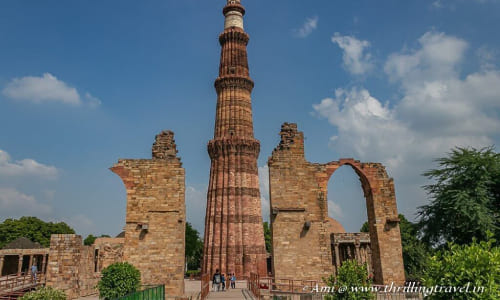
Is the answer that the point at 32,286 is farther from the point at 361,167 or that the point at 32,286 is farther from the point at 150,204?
the point at 361,167

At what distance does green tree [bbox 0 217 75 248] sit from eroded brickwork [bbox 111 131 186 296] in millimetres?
31348

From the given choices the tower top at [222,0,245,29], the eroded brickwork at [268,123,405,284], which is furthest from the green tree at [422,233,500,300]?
the tower top at [222,0,245,29]

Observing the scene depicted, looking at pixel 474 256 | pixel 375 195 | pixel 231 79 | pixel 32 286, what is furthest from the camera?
pixel 231 79

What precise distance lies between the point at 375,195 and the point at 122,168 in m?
9.94

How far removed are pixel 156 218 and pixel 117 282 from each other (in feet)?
8.72

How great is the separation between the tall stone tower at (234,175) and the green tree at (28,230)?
25.6 meters

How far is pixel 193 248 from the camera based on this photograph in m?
42.4

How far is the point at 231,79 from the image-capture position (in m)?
24.2

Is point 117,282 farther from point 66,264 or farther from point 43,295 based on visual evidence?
point 66,264

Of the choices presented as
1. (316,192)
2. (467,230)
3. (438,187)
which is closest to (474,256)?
(316,192)

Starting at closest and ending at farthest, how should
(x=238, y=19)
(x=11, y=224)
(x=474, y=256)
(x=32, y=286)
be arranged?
(x=474, y=256) < (x=32, y=286) < (x=238, y=19) < (x=11, y=224)

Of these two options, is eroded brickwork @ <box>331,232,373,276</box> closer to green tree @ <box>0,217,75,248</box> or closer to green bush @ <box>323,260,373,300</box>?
green bush @ <box>323,260,373,300</box>

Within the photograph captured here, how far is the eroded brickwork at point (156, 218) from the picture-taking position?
40.6ft

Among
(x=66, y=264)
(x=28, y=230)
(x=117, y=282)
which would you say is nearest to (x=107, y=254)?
(x=66, y=264)
